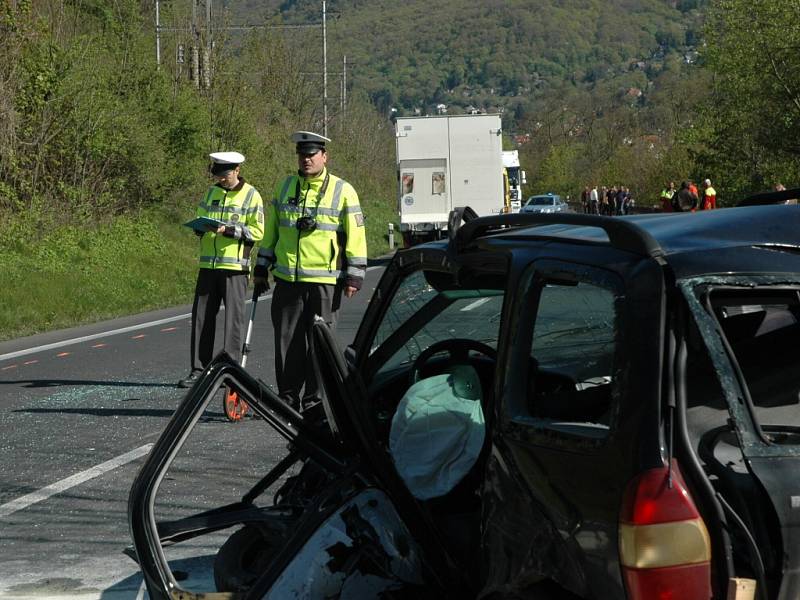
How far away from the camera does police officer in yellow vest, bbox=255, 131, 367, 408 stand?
859 centimetres

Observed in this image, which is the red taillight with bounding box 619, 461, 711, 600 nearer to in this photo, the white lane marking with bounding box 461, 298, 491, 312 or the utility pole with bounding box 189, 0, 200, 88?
the white lane marking with bounding box 461, 298, 491, 312

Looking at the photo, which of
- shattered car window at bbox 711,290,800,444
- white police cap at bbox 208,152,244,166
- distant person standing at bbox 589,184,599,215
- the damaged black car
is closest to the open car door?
the damaged black car

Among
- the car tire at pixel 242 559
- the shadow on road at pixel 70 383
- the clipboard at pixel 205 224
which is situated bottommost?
the shadow on road at pixel 70 383

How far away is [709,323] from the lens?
302 cm

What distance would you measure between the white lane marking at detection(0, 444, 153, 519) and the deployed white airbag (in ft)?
10.5

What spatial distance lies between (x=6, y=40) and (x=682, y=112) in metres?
84.0

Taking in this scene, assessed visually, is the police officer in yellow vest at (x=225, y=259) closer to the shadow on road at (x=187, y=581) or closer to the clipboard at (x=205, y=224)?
the clipboard at (x=205, y=224)

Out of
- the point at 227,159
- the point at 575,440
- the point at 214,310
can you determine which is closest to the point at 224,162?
the point at 227,159

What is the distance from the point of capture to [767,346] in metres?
3.75

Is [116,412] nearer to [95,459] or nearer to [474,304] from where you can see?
[95,459]

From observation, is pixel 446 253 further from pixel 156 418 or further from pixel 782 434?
pixel 156 418

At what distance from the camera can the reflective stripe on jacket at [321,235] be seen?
28.5 ft

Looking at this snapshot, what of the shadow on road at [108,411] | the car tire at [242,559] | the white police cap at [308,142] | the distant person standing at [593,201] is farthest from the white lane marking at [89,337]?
the distant person standing at [593,201]

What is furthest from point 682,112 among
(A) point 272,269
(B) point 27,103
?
(A) point 272,269
